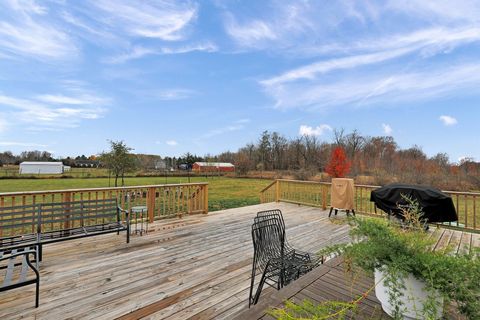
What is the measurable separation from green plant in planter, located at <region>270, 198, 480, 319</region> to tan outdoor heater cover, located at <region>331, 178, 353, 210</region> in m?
5.24

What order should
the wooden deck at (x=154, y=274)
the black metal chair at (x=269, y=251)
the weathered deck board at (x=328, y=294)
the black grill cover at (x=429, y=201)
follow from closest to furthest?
the weathered deck board at (x=328, y=294) → the black metal chair at (x=269, y=251) → the wooden deck at (x=154, y=274) → the black grill cover at (x=429, y=201)

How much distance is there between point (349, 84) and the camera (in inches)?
406

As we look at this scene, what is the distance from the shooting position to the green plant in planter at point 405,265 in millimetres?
755

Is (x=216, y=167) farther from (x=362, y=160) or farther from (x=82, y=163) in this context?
(x=82, y=163)

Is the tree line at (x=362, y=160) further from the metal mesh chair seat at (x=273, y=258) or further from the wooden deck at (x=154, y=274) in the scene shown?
the metal mesh chair seat at (x=273, y=258)

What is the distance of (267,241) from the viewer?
7.79 feet

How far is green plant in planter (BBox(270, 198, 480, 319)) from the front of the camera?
29.7 inches

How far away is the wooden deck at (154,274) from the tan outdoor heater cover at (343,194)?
43.1 inches

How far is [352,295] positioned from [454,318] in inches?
17.9

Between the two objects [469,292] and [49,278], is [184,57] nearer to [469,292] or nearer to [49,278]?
[49,278]

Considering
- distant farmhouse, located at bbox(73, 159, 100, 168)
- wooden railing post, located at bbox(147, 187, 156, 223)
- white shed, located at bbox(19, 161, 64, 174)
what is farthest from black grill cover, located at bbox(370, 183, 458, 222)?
white shed, located at bbox(19, 161, 64, 174)

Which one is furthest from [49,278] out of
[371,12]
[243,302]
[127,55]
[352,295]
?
[371,12]

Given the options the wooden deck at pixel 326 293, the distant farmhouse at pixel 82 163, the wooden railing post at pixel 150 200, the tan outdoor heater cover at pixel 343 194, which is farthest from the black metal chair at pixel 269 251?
the distant farmhouse at pixel 82 163

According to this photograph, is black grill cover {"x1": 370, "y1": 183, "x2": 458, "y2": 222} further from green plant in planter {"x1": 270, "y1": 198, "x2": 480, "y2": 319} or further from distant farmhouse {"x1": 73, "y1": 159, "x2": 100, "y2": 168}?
distant farmhouse {"x1": 73, "y1": 159, "x2": 100, "y2": 168}
